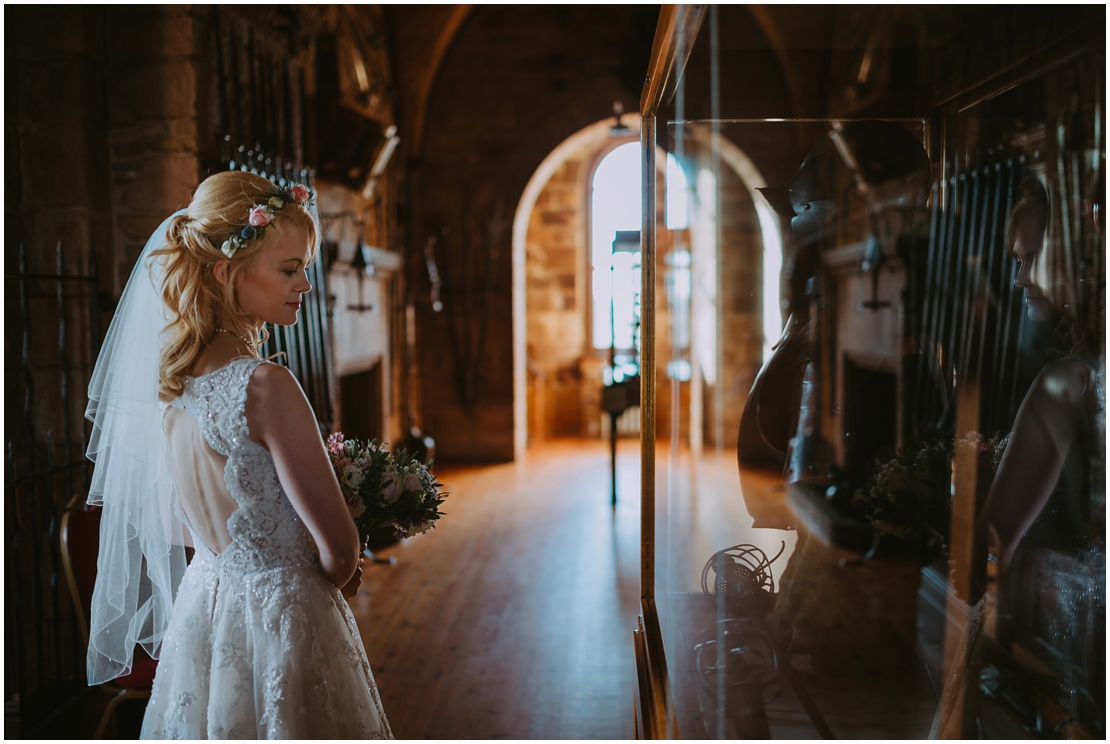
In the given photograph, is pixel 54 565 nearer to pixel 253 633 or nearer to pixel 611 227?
pixel 253 633

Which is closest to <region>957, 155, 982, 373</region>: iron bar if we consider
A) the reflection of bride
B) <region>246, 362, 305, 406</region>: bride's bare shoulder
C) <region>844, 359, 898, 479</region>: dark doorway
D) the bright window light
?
<region>844, 359, 898, 479</region>: dark doorway

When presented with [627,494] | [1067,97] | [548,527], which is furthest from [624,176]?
[1067,97]

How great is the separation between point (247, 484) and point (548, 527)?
402cm

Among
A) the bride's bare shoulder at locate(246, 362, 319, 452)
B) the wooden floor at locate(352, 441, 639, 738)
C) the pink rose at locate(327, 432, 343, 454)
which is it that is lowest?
the wooden floor at locate(352, 441, 639, 738)

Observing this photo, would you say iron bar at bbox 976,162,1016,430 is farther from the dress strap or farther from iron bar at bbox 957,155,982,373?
the dress strap

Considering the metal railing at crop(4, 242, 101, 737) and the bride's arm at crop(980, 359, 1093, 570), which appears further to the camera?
the metal railing at crop(4, 242, 101, 737)

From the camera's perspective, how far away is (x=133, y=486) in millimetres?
1843

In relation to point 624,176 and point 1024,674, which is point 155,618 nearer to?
point 1024,674

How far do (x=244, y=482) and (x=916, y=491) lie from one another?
1534mm

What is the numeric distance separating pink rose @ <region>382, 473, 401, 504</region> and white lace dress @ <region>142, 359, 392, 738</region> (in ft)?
0.64

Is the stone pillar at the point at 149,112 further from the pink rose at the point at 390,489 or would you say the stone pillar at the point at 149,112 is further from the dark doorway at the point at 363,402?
the dark doorway at the point at 363,402

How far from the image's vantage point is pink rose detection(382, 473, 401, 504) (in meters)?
1.77

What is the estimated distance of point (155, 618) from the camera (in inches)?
77.8

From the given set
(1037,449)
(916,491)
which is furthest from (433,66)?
(1037,449)
